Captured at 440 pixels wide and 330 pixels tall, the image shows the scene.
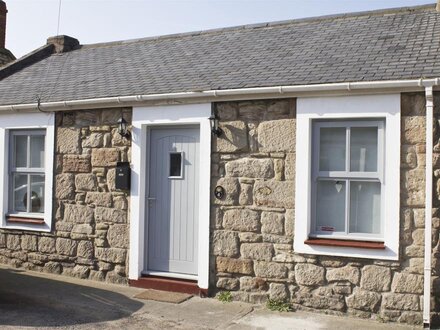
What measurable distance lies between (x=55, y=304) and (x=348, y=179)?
13.1 ft

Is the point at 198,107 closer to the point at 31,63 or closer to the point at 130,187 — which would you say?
the point at 130,187

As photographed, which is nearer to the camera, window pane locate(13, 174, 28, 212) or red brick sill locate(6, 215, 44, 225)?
red brick sill locate(6, 215, 44, 225)

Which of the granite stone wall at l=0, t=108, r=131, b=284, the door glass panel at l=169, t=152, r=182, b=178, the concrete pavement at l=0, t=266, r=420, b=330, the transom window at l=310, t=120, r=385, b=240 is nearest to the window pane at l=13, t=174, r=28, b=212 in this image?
the granite stone wall at l=0, t=108, r=131, b=284

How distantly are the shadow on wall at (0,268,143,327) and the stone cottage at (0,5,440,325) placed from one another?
0.60 metres

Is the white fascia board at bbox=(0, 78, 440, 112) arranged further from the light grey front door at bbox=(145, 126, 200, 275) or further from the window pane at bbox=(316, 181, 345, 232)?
the window pane at bbox=(316, 181, 345, 232)

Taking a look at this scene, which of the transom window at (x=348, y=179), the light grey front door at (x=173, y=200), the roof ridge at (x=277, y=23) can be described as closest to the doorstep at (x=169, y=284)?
the light grey front door at (x=173, y=200)

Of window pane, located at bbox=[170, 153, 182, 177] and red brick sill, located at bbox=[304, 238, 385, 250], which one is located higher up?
window pane, located at bbox=[170, 153, 182, 177]

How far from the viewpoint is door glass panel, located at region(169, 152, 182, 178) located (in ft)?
24.4

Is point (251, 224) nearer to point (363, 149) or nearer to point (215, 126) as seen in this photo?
point (215, 126)

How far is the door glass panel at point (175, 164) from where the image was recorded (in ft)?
24.4

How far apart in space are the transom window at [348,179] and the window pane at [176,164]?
1974 mm

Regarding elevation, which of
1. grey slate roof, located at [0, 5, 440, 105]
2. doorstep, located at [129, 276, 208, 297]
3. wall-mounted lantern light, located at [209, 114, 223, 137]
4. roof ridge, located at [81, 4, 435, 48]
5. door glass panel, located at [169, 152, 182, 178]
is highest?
roof ridge, located at [81, 4, 435, 48]

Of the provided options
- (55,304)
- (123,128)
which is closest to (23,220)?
(55,304)

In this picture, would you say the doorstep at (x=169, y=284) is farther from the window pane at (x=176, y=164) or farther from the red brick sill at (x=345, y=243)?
the red brick sill at (x=345, y=243)
